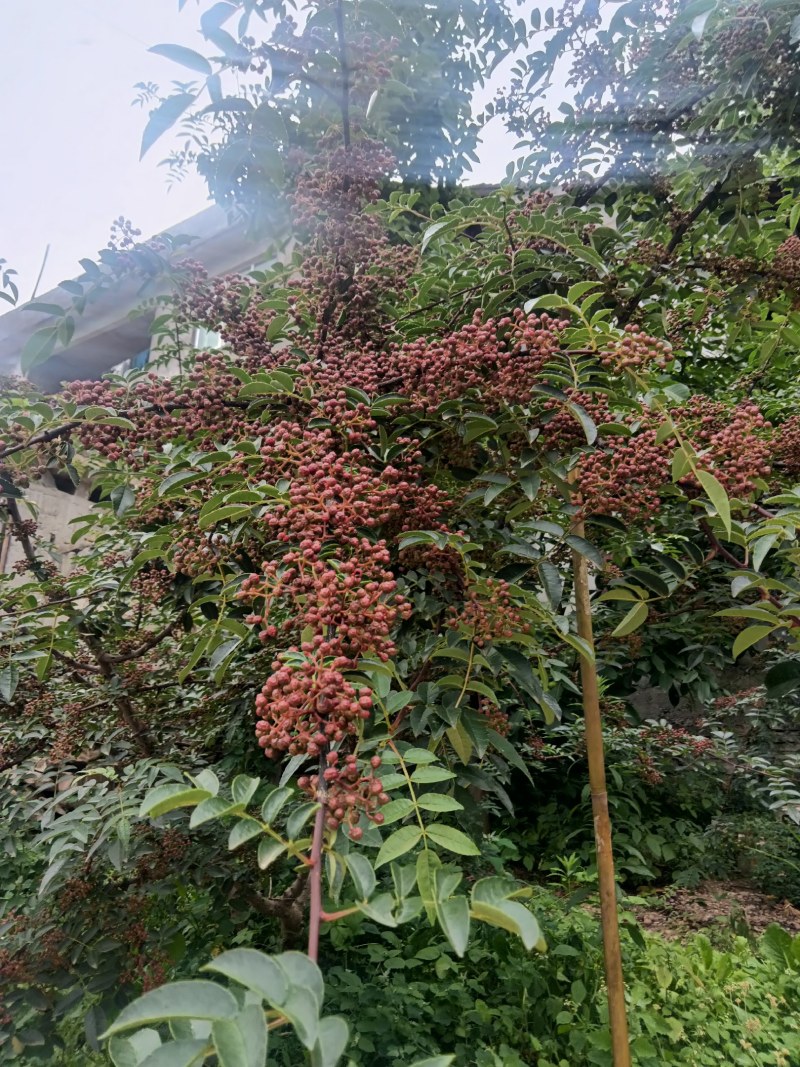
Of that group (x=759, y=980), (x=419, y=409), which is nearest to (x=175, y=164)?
(x=419, y=409)

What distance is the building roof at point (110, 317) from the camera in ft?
5.26

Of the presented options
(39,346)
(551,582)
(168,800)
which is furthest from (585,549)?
(39,346)

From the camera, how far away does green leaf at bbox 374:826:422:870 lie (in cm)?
64

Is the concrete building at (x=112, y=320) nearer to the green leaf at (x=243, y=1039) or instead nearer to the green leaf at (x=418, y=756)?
the green leaf at (x=418, y=756)

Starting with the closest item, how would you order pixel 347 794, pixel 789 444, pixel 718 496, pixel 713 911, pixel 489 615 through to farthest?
pixel 347 794 < pixel 718 496 < pixel 489 615 < pixel 789 444 < pixel 713 911

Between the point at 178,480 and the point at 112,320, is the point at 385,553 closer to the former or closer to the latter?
the point at 178,480

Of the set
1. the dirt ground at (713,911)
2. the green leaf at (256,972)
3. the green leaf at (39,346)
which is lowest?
the dirt ground at (713,911)

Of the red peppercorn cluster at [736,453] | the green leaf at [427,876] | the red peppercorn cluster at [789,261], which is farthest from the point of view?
the red peppercorn cluster at [789,261]

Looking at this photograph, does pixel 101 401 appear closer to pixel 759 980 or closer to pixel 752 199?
pixel 752 199

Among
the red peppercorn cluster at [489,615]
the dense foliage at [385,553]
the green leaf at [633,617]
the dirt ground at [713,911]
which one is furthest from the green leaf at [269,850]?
the dirt ground at [713,911]

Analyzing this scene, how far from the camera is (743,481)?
1.01m

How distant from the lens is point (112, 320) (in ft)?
6.41

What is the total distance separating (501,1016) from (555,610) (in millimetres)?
1396

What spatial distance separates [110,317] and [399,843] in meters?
1.73
